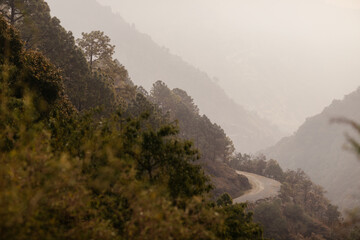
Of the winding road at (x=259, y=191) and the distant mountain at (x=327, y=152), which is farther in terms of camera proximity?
the distant mountain at (x=327, y=152)

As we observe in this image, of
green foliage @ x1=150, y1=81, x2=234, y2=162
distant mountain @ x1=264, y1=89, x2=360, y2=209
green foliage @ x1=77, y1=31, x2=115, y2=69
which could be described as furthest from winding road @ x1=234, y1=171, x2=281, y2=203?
distant mountain @ x1=264, y1=89, x2=360, y2=209

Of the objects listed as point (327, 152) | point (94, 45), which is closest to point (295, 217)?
point (94, 45)

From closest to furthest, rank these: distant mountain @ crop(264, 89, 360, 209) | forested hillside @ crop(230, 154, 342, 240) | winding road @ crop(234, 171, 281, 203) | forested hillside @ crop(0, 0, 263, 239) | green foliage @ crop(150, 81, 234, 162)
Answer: forested hillside @ crop(0, 0, 263, 239) → forested hillside @ crop(230, 154, 342, 240) → winding road @ crop(234, 171, 281, 203) → green foliage @ crop(150, 81, 234, 162) → distant mountain @ crop(264, 89, 360, 209)

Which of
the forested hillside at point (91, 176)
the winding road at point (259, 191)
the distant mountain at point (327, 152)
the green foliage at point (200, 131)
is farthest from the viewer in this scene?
the distant mountain at point (327, 152)

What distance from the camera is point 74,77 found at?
1236 inches

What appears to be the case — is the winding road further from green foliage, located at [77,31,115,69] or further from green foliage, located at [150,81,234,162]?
green foliage, located at [77,31,115,69]

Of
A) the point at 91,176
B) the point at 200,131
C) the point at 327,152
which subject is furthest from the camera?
the point at 327,152

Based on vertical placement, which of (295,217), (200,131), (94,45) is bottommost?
(295,217)

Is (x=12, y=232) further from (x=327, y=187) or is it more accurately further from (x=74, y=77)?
(x=327, y=187)

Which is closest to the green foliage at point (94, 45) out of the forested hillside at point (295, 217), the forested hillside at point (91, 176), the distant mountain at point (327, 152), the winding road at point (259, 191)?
the forested hillside at point (91, 176)

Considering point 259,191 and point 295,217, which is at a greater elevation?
point 259,191

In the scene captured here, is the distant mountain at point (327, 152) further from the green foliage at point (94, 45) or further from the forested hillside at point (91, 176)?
the forested hillside at point (91, 176)

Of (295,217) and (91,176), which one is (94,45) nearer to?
(91,176)

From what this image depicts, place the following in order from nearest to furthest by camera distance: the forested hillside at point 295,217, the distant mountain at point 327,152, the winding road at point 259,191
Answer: the forested hillside at point 295,217
the winding road at point 259,191
the distant mountain at point 327,152
